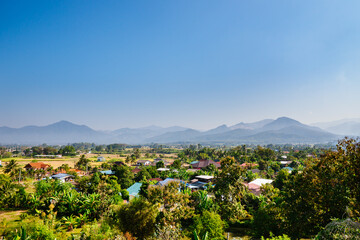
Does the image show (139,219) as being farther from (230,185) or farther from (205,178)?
(205,178)

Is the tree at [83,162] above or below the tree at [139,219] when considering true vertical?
below

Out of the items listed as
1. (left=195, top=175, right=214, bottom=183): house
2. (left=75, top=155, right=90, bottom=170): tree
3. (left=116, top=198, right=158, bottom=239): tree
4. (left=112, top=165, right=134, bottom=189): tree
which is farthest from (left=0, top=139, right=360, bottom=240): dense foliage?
(left=75, top=155, right=90, bottom=170): tree

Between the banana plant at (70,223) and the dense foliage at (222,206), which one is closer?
the dense foliage at (222,206)

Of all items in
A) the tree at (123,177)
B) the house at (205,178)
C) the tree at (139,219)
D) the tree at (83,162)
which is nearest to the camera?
the tree at (139,219)

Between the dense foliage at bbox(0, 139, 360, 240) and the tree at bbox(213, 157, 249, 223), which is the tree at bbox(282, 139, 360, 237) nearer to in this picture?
the dense foliage at bbox(0, 139, 360, 240)

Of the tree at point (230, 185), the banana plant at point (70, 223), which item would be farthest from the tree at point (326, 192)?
the banana plant at point (70, 223)

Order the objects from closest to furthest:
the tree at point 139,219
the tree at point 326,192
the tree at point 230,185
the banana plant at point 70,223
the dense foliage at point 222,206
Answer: the tree at point 326,192 → the dense foliage at point 222,206 → the tree at point 139,219 → the tree at point 230,185 → the banana plant at point 70,223

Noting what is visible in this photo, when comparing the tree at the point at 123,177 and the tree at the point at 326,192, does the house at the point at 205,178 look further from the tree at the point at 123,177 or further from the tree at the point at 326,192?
the tree at the point at 326,192

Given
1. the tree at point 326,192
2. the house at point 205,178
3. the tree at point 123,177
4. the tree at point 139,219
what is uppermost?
the tree at point 326,192

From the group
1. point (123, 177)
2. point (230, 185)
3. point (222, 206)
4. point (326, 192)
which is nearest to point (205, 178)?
point (123, 177)

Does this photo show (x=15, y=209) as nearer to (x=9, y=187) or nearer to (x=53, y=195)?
(x=9, y=187)

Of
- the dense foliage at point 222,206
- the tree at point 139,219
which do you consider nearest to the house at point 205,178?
the dense foliage at point 222,206

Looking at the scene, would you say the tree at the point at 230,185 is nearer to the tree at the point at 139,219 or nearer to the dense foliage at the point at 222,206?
the dense foliage at the point at 222,206

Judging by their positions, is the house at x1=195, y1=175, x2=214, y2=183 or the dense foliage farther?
the house at x1=195, y1=175, x2=214, y2=183
